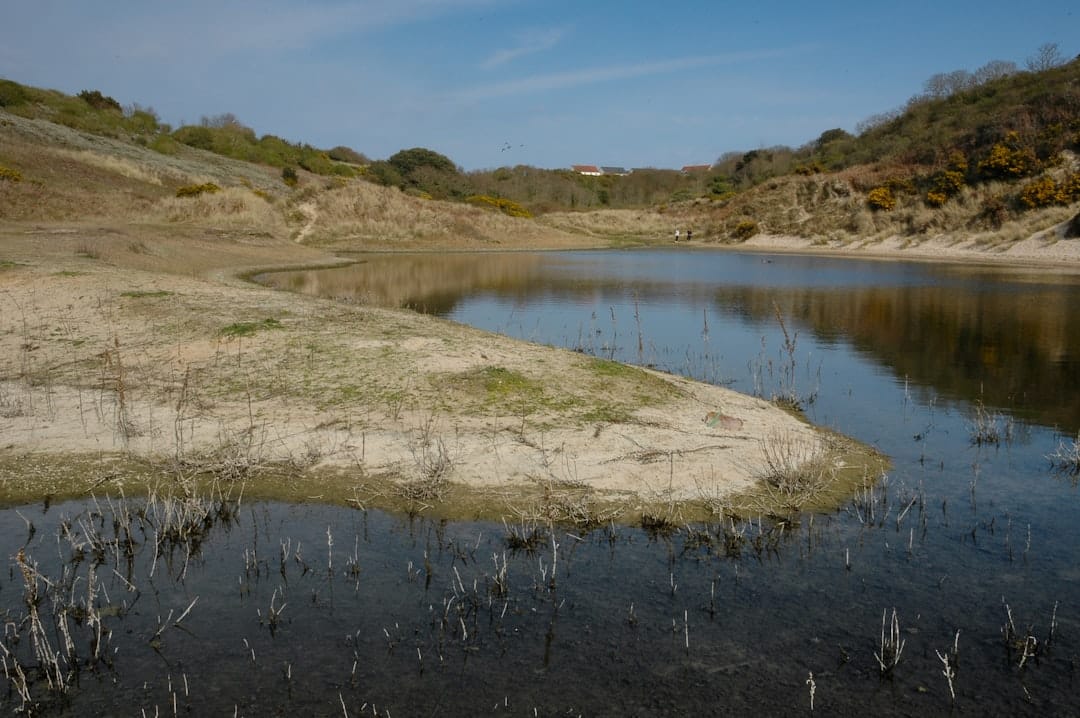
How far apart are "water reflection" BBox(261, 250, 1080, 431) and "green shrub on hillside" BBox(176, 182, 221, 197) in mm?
13776

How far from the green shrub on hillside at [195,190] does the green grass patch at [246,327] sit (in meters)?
34.2

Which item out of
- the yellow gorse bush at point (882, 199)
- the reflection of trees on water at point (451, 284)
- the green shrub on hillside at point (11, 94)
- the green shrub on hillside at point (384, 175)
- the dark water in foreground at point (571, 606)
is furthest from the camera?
the green shrub on hillside at point (384, 175)

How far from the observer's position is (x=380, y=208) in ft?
166

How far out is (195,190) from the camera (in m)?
44.3

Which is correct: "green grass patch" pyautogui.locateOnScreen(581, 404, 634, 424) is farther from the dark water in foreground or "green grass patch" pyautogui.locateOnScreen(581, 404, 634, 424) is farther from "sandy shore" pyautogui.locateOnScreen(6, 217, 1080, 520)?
the dark water in foreground

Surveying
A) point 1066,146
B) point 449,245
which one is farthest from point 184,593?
point 1066,146

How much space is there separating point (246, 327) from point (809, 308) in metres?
14.2

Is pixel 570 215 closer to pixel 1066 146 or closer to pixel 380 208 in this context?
pixel 380 208

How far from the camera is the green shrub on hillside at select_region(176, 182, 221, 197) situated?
4351 cm

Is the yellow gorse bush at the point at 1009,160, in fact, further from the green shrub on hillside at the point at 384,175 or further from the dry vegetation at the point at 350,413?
the green shrub on hillside at the point at 384,175

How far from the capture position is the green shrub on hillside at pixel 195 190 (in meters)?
43.5

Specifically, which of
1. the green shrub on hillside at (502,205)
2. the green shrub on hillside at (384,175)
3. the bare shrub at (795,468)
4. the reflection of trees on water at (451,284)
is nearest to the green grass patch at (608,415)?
the bare shrub at (795,468)

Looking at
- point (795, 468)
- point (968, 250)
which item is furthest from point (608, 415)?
A: point (968, 250)

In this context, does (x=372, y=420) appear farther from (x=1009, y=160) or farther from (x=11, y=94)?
(x=11, y=94)
